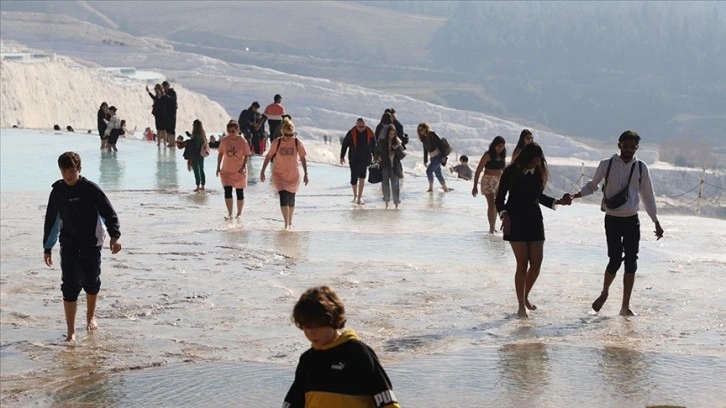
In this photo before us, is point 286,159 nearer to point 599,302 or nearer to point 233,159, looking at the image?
point 233,159

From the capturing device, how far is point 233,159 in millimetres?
14586

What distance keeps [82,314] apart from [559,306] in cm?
341

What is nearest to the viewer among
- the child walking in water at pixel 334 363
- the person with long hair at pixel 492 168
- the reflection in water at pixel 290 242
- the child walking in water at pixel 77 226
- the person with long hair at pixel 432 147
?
the child walking in water at pixel 334 363

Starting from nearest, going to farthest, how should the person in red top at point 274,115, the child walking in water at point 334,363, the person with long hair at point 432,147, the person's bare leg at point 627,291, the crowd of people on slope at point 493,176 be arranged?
the child walking in water at point 334,363, the crowd of people on slope at point 493,176, the person's bare leg at point 627,291, the person with long hair at point 432,147, the person in red top at point 274,115

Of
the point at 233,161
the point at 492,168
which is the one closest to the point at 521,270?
the point at 492,168

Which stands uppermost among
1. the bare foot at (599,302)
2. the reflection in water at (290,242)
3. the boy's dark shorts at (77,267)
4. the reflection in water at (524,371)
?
the boy's dark shorts at (77,267)

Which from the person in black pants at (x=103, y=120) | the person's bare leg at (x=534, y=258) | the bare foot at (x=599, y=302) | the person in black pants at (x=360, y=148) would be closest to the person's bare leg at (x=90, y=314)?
the person's bare leg at (x=534, y=258)

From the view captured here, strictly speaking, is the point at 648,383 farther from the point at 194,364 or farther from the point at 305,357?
the point at 305,357

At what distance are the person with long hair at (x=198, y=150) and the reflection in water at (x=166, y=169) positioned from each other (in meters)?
0.97

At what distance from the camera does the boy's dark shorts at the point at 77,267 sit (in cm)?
838

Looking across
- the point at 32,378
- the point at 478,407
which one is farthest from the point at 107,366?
the point at 478,407

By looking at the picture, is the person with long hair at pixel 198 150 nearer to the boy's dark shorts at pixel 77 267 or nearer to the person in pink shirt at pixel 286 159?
the person in pink shirt at pixel 286 159

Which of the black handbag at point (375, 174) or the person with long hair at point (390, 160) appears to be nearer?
the person with long hair at point (390, 160)

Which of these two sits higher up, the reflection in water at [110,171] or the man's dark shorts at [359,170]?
the man's dark shorts at [359,170]
